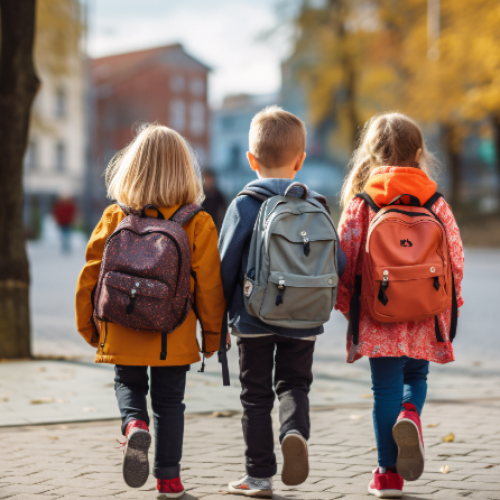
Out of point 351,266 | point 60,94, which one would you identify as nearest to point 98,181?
point 60,94

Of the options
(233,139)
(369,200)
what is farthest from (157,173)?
(233,139)

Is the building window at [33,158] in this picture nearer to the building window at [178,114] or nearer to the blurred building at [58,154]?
the blurred building at [58,154]

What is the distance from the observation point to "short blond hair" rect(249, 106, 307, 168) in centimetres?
351

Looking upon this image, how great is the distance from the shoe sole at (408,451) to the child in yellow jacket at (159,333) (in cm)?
85

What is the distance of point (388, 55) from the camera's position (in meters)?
31.5

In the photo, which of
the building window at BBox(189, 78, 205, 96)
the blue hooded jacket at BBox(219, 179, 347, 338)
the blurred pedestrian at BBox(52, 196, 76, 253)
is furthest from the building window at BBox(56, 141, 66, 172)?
the blue hooded jacket at BBox(219, 179, 347, 338)

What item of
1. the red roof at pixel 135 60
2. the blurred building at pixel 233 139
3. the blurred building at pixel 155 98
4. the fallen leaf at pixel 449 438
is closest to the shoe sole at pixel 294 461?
the fallen leaf at pixel 449 438

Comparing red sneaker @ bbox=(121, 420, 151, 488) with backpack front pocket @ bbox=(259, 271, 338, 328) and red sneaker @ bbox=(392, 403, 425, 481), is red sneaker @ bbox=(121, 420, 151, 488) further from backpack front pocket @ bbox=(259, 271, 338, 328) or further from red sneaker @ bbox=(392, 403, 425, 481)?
red sneaker @ bbox=(392, 403, 425, 481)

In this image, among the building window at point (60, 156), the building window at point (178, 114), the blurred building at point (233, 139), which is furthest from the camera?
the blurred building at point (233, 139)

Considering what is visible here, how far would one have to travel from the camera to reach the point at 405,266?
3.38 meters

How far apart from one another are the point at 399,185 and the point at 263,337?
885 mm

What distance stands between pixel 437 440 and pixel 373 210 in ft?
5.32

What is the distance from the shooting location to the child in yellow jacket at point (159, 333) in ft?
11.1

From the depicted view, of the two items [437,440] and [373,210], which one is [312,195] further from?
[437,440]
